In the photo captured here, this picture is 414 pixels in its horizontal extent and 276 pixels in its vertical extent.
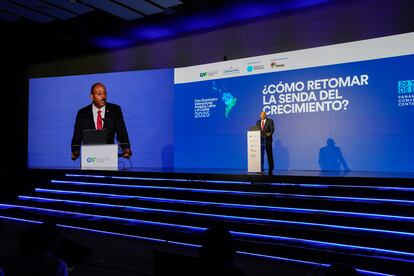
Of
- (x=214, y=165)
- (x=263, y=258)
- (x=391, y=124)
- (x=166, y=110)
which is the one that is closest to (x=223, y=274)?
(x=263, y=258)

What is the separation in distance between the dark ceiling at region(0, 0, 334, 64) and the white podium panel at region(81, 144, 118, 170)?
295 centimetres

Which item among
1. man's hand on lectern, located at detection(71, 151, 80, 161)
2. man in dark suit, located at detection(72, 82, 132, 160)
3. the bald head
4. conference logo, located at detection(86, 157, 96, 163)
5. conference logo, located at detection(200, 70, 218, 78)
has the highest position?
conference logo, located at detection(200, 70, 218, 78)

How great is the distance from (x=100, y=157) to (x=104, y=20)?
135 inches

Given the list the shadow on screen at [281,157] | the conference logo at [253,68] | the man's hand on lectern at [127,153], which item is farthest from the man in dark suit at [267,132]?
the man's hand on lectern at [127,153]

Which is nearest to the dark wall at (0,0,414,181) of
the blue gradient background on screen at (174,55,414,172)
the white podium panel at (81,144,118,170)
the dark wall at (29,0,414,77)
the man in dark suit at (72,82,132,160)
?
the dark wall at (29,0,414,77)

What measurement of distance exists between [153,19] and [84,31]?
187cm

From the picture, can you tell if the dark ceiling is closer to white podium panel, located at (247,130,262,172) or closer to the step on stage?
white podium panel, located at (247,130,262,172)

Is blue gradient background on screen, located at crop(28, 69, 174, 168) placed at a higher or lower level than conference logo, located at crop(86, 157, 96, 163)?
higher

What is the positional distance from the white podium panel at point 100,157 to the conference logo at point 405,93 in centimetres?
477

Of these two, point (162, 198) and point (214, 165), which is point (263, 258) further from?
point (214, 165)

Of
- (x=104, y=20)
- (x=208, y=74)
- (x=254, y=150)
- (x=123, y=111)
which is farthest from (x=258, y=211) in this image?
(x=104, y=20)

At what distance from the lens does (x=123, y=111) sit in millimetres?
9172

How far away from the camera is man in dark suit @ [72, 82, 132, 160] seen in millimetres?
8836

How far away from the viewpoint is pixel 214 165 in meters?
7.94
